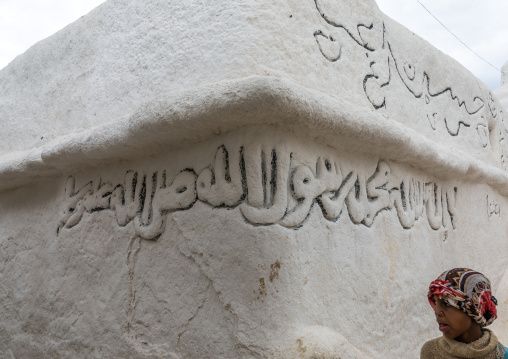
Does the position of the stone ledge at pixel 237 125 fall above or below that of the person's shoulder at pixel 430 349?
above

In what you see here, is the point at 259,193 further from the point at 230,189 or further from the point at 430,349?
the point at 430,349

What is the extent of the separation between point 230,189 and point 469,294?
81 cm

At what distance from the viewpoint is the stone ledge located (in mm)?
1479

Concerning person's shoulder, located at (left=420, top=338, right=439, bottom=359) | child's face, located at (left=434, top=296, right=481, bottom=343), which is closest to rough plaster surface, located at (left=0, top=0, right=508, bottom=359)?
person's shoulder, located at (left=420, top=338, right=439, bottom=359)

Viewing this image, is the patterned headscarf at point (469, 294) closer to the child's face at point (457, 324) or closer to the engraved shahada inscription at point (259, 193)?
the child's face at point (457, 324)

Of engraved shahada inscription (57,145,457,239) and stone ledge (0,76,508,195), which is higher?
stone ledge (0,76,508,195)

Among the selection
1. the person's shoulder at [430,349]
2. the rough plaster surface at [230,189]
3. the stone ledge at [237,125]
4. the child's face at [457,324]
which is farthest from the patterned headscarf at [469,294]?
the stone ledge at [237,125]

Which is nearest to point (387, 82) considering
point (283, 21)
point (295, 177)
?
point (283, 21)

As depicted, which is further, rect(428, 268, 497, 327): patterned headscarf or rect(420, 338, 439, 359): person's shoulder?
rect(420, 338, 439, 359): person's shoulder

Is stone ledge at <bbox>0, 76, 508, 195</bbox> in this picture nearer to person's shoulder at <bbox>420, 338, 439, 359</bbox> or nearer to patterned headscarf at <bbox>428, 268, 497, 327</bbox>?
patterned headscarf at <bbox>428, 268, 497, 327</bbox>

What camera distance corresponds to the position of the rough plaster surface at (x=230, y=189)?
1523mm

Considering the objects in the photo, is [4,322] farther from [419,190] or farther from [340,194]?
[419,190]

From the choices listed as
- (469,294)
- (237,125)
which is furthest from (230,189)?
(469,294)

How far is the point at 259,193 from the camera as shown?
153cm
